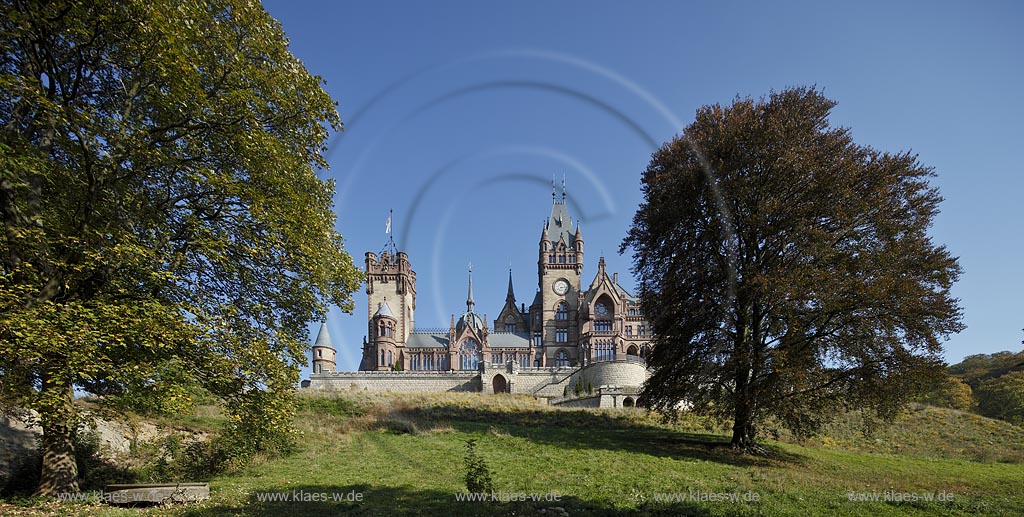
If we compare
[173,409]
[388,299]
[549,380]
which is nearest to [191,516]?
[173,409]

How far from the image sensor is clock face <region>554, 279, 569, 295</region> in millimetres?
74188

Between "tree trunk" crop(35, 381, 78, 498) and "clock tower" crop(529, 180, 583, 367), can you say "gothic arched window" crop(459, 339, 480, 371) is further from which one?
"tree trunk" crop(35, 381, 78, 498)

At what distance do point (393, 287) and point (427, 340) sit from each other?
9.63 meters

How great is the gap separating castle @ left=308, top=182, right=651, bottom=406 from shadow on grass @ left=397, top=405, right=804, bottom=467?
28740mm

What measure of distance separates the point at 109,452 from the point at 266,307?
626cm

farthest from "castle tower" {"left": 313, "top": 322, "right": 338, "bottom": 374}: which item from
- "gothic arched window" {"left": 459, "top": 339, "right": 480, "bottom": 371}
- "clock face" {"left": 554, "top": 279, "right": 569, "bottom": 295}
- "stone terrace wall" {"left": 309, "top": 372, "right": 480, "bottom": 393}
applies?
"clock face" {"left": 554, "top": 279, "right": 569, "bottom": 295}

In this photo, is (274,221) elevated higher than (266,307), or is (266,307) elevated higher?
(274,221)

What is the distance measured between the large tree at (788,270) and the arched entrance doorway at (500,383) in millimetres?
40732

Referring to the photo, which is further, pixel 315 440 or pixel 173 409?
pixel 315 440

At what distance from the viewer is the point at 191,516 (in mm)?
9742

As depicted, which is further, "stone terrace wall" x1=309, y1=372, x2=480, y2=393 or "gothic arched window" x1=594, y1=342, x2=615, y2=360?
"gothic arched window" x1=594, y1=342, x2=615, y2=360

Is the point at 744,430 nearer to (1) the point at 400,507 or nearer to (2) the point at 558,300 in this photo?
(1) the point at 400,507

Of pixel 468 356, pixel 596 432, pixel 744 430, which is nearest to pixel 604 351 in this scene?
pixel 468 356

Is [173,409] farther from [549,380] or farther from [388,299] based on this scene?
[388,299]
